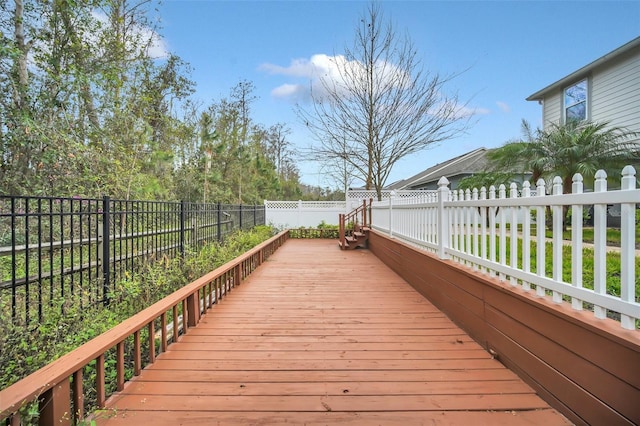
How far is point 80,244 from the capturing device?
299 cm

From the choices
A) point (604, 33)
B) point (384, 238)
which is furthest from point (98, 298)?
point (604, 33)

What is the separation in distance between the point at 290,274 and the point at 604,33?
1168cm

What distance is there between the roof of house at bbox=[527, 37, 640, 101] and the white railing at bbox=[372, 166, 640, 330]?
817 cm

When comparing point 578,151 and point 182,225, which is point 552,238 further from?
point 578,151

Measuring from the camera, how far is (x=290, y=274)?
19.1ft

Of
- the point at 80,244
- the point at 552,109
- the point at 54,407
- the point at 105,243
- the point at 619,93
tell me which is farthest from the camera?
the point at 552,109

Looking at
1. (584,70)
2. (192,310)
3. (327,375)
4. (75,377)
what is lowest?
(327,375)

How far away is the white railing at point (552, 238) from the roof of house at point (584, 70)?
8.17 metres

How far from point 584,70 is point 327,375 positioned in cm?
1297

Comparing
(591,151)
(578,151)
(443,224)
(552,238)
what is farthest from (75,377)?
(591,151)

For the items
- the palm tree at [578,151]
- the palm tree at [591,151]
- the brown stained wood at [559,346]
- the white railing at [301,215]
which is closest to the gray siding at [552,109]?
the palm tree at [578,151]

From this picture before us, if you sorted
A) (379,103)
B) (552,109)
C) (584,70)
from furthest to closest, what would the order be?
1. (552,109)
2. (379,103)
3. (584,70)

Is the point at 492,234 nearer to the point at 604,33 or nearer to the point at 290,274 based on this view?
the point at 290,274

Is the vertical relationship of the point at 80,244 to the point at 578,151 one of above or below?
below
